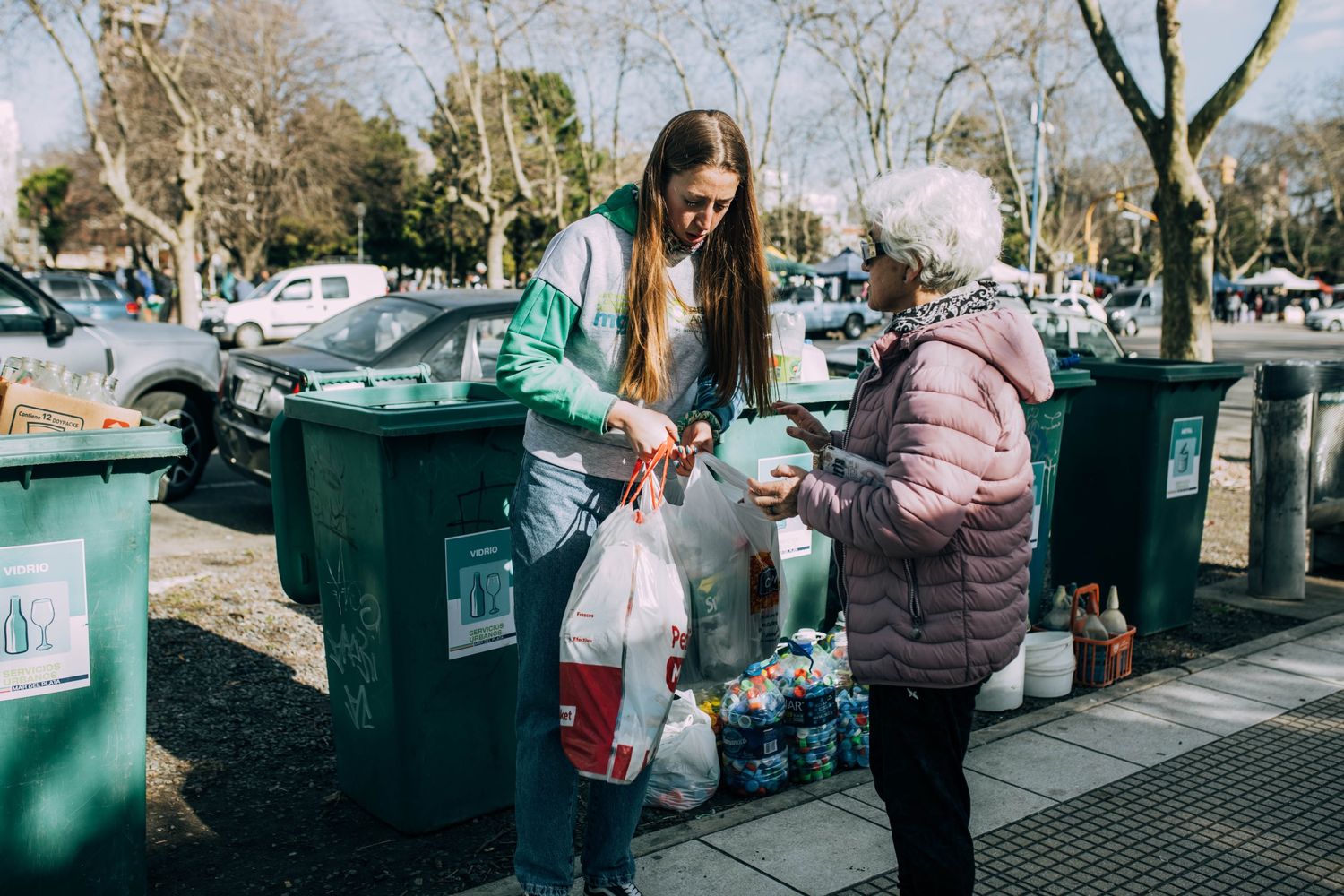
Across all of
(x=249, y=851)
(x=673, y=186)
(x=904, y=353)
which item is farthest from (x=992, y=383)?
(x=249, y=851)

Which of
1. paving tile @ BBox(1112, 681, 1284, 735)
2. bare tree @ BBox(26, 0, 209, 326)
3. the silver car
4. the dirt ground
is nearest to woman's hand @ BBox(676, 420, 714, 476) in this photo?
the dirt ground

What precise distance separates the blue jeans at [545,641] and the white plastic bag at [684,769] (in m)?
0.91

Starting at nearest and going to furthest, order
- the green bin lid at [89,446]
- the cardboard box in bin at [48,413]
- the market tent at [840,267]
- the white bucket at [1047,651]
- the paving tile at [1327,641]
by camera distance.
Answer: the green bin lid at [89,446] < the cardboard box in bin at [48,413] < the white bucket at [1047,651] < the paving tile at [1327,641] < the market tent at [840,267]

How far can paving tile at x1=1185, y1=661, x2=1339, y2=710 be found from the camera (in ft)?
15.4

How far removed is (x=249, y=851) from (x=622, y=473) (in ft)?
5.67

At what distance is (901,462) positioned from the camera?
7.03 ft

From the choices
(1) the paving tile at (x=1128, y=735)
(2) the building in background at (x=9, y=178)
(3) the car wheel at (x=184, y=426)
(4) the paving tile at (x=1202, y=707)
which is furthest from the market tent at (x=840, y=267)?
(2) the building in background at (x=9, y=178)

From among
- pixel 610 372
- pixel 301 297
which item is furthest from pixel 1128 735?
pixel 301 297

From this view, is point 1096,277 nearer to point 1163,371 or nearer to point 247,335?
point 247,335

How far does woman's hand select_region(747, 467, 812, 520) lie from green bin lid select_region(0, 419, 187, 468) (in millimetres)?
1447

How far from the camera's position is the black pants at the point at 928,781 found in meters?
2.30

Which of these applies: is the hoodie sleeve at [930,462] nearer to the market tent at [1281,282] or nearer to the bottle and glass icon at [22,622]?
the bottle and glass icon at [22,622]

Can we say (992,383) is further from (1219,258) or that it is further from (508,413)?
(1219,258)

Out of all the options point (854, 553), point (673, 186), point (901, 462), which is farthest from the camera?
point (673, 186)
